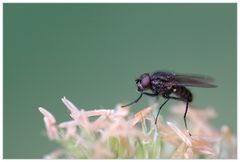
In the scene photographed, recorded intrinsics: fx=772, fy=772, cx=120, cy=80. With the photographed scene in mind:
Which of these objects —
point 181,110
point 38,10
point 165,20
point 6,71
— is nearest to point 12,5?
point 38,10

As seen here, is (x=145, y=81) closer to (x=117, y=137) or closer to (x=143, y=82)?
(x=143, y=82)

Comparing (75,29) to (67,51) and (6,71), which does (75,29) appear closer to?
(67,51)

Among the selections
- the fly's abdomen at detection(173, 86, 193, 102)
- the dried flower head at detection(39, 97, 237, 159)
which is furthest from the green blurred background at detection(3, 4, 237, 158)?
the dried flower head at detection(39, 97, 237, 159)

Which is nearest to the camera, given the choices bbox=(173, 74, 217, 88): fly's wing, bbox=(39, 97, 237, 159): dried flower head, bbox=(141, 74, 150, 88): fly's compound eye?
bbox=(39, 97, 237, 159): dried flower head

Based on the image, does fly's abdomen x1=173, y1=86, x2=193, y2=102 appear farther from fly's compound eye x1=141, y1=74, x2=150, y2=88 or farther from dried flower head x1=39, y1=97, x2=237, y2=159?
dried flower head x1=39, y1=97, x2=237, y2=159

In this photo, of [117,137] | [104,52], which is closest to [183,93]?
[117,137]
